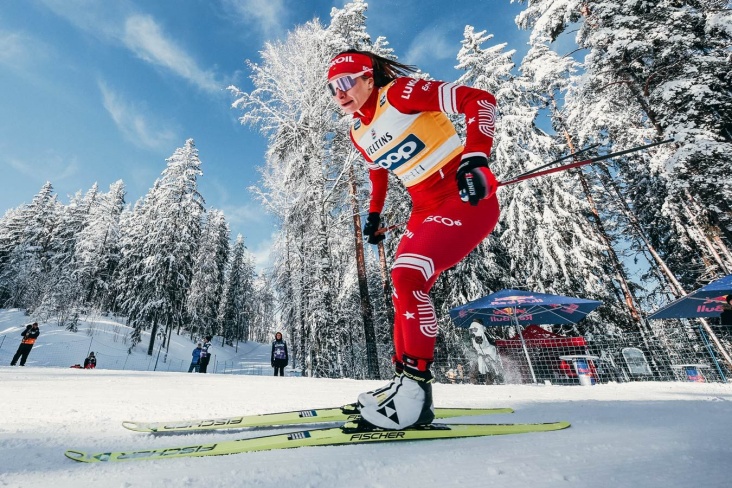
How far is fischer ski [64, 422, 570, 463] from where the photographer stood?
1.23 meters

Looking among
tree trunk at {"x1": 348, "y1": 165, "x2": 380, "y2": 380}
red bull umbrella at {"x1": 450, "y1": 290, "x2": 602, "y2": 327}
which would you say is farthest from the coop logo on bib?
tree trunk at {"x1": 348, "y1": 165, "x2": 380, "y2": 380}

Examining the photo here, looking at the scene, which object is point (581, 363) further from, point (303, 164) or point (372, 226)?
point (303, 164)

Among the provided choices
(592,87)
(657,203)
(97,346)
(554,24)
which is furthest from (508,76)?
(97,346)

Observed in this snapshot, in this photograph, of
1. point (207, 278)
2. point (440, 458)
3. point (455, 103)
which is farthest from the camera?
point (207, 278)

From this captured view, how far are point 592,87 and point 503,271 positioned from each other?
24.7ft

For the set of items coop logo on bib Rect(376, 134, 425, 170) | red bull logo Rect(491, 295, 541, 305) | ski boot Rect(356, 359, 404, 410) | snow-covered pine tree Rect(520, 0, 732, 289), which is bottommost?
ski boot Rect(356, 359, 404, 410)

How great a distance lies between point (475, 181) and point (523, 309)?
1024cm

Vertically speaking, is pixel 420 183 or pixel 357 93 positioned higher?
pixel 357 93

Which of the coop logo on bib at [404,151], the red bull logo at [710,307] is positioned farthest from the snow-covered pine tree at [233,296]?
the coop logo on bib at [404,151]

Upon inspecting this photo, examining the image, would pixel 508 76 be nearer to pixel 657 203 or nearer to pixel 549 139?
pixel 549 139

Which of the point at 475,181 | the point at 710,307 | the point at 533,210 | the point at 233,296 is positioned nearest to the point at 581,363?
the point at 710,307

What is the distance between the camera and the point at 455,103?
1.93 metres

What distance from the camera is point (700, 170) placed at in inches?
408

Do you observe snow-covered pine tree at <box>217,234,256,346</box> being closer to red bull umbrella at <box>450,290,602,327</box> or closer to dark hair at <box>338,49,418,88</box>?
red bull umbrella at <box>450,290,602,327</box>
